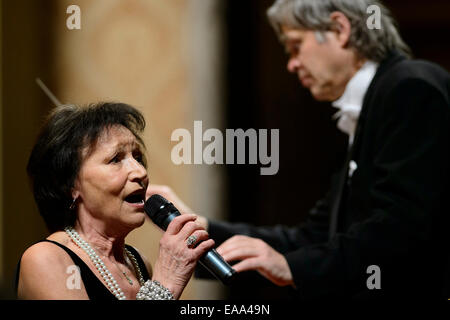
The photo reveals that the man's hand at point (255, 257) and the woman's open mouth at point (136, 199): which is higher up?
the woman's open mouth at point (136, 199)

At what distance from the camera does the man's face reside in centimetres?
156

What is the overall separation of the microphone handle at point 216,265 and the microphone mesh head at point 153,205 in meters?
0.02

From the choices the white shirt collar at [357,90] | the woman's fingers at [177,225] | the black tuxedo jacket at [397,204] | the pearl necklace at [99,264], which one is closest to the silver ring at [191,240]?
the woman's fingers at [177,225]

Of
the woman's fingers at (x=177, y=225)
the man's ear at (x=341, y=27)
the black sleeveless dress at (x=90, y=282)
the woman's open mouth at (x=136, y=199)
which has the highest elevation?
the man's ear at (x=341, y=27)

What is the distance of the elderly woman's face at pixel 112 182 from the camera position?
3.18 feet

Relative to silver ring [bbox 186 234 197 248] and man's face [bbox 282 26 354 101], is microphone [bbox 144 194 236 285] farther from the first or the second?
man's face [bbox 282 26 354 101]

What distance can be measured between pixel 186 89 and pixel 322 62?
1.68 feet

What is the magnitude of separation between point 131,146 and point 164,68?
71cm

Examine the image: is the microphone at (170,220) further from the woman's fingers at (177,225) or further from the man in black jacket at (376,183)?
the man in black jacket at (376,183)

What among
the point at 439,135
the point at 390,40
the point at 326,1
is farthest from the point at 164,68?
the point at 439,135

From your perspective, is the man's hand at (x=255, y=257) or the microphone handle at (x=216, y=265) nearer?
the microphone handle at (x=216, y=265)

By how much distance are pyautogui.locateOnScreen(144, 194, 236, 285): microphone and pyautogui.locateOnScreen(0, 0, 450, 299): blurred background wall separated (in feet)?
0.23

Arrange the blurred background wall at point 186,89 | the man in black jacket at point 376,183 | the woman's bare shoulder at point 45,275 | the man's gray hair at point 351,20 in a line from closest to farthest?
the woman's bare shoulder at point 45,275 < the blurred background wall at point 186,89 < the man in black jacket at point 376,183 < the man's gray hair at point 351,20

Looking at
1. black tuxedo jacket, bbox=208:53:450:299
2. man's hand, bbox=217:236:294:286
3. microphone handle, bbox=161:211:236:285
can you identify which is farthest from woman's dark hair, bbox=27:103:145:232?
black tuxedo jacket, bbox=208:53:450:299
